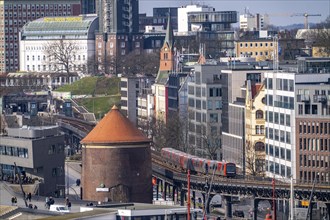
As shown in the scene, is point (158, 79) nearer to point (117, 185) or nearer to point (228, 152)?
point (228, 152)

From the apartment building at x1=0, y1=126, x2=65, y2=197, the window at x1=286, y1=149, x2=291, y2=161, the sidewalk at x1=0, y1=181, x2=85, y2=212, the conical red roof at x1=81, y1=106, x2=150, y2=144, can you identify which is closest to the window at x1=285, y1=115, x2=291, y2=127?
the window at x1=286, y1=149, x2=291, y2=161

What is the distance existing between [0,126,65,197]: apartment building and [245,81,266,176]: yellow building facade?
13.4m

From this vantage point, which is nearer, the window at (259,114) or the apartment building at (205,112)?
the window at (259,114)

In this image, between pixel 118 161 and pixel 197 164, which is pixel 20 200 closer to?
pixel 118 161

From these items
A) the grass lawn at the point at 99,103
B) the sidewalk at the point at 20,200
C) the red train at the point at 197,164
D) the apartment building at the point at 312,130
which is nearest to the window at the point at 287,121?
the apartment building at the point at 312,130

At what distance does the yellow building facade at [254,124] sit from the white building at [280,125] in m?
0.80

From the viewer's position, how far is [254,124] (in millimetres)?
102188

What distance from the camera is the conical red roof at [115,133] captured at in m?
85.9

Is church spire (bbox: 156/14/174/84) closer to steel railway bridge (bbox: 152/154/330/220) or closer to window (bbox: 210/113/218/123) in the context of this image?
window (bbox: 210/113/218/123)

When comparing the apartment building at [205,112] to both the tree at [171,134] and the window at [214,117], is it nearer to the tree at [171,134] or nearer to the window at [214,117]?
the window at [214,117]

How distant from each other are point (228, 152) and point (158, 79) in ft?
106

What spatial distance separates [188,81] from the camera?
120 metres

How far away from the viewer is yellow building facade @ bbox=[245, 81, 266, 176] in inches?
3924

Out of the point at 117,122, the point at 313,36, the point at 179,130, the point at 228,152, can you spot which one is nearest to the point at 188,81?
the point at 179,130
